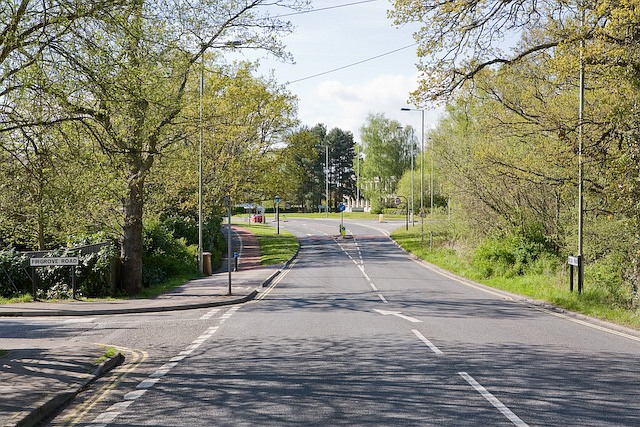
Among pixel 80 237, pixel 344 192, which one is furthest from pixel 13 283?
pixel 344 192

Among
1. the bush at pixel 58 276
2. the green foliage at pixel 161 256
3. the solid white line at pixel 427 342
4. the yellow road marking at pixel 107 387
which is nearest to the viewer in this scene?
the yellow road marking at pixel 107 387

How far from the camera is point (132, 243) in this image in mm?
23688

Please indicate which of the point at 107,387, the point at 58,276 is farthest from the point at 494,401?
the point at 58,276

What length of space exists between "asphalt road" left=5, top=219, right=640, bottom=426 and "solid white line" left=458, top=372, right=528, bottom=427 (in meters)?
0.01

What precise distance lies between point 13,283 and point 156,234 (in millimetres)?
10273

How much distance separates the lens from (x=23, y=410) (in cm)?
702

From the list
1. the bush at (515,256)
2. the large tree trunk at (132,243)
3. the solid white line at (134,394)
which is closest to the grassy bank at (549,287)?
the bush at (515,256)

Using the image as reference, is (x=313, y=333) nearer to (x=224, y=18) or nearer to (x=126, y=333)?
(x=126, y=333)

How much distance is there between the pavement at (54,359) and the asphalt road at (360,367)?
0.30m

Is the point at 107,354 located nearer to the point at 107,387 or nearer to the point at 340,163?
the point at 107,387

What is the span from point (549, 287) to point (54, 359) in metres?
16.5

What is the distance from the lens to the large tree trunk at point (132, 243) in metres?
23.1

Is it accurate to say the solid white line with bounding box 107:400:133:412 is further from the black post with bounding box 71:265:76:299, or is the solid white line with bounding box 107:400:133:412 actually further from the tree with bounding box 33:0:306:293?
the black post with bounding box 71:265:76:299

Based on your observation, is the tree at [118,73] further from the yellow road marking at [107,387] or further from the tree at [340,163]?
the tree at [340,163]
